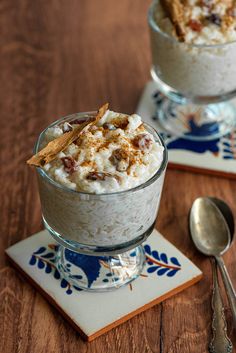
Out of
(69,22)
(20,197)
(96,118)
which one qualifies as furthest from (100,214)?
(69,22)

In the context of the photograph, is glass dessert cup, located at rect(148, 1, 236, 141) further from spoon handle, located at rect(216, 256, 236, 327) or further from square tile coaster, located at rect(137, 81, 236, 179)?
spoon handle, located at rect(216, 256, 236, 327)

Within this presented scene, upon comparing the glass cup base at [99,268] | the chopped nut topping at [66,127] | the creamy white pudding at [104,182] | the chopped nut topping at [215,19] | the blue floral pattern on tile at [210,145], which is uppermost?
→ the chopped nut topping at [215,19]

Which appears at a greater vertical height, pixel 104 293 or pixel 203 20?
pixel 203 20

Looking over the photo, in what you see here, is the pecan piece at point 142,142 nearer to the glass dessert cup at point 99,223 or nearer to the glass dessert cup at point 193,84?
the glass dessert cup at point 99,223

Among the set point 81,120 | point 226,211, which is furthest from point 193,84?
point 81,120

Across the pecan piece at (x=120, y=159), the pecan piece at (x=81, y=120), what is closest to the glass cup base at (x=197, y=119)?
the pecan piece at (x=81, y=120)

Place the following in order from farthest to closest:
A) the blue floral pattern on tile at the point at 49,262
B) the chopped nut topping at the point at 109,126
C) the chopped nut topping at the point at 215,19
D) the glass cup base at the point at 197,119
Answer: the glass cup base at the point at 197,119
the chopped nut topping at the point at 215,19
the blue floral pattern on tile at the point at 49,262
the chopped nut topping at the point at 109,126

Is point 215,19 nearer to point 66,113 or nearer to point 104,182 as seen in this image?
point 66,113
